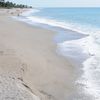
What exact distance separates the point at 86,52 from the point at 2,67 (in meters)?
5.82

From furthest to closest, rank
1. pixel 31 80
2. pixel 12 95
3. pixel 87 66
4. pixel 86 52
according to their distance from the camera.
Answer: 1. pixel 86 52
2. pixel 87 66
3. pixel 31 80
4. pixel 12 95

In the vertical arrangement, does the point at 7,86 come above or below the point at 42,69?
above

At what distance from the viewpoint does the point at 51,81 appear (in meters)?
9.08

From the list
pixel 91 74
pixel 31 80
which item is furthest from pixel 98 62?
pixel 31 80

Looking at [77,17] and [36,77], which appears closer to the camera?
[36,77]

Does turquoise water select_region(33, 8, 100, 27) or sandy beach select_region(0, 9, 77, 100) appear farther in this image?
turquoise water select_region(33, 8, 100, 27)

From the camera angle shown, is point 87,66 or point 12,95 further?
point 87,66

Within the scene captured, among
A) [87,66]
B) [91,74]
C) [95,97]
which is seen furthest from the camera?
[87,66]

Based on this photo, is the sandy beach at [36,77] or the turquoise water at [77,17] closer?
the sandy beach at [36,77]

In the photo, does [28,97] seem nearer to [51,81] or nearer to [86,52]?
[51,81]

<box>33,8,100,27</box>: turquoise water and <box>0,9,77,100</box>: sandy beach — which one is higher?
<box>0,9,77,100</box>: sandy beach

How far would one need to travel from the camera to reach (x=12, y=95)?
→ 654 cm

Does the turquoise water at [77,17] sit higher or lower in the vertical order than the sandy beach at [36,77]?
lower

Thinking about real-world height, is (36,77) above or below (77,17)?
above
